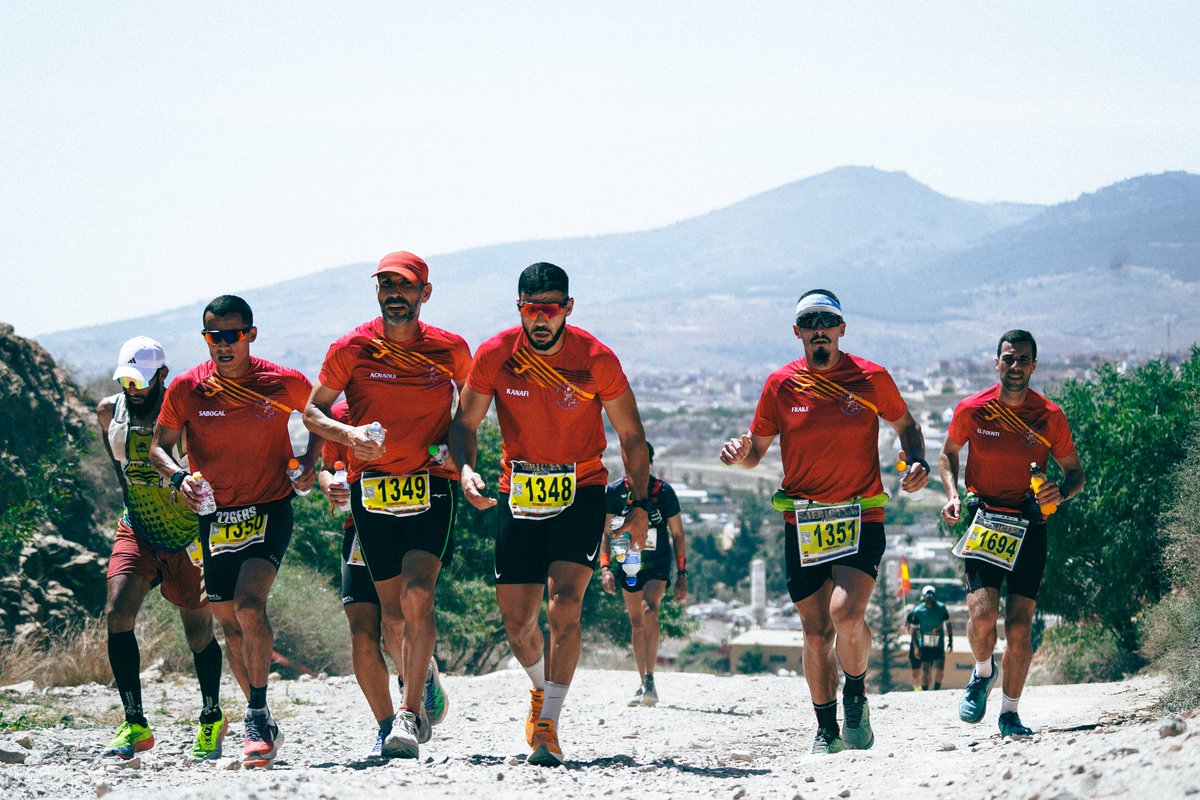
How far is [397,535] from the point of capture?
845cm

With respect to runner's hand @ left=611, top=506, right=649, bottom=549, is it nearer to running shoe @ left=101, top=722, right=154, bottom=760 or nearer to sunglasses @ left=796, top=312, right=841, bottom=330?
sunglasses @ left=796, top=312, right=841, bottom=330

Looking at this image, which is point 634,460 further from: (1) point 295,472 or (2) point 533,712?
(1) point 295,472

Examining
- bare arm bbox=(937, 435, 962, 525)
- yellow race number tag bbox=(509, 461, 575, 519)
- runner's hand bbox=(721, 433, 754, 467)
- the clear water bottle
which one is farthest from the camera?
the clear water bottle

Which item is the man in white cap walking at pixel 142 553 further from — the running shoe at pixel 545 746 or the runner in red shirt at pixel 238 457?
the running shoe at pixel 545 746

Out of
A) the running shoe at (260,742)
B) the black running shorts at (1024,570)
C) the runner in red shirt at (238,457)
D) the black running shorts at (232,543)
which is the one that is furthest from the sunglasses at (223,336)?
the black running shorts at (1024,570)

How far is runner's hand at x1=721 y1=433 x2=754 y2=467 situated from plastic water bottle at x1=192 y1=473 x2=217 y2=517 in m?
2.87

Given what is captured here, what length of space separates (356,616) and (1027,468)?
4312mm

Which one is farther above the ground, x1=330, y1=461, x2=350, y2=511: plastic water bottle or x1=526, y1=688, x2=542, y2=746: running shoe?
x1=330, y1=461, x2=350, y2=511: plastic water bottle

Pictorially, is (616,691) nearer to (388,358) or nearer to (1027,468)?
(1027,468)

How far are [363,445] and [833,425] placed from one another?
8.73 feet

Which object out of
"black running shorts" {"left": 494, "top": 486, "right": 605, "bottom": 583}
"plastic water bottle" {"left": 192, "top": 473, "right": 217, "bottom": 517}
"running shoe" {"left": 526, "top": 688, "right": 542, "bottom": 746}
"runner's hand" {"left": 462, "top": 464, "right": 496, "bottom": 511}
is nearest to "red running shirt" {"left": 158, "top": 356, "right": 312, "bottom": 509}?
"plastic water bottle" {"left": 192, "top": 473, "right": 217, "bottom": 517}

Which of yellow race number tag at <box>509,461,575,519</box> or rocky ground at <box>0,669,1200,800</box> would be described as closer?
rocky ground at <box>0,669,1200,800</box>

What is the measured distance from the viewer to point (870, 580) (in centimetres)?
877

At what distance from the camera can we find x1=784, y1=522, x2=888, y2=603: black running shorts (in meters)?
8.84
